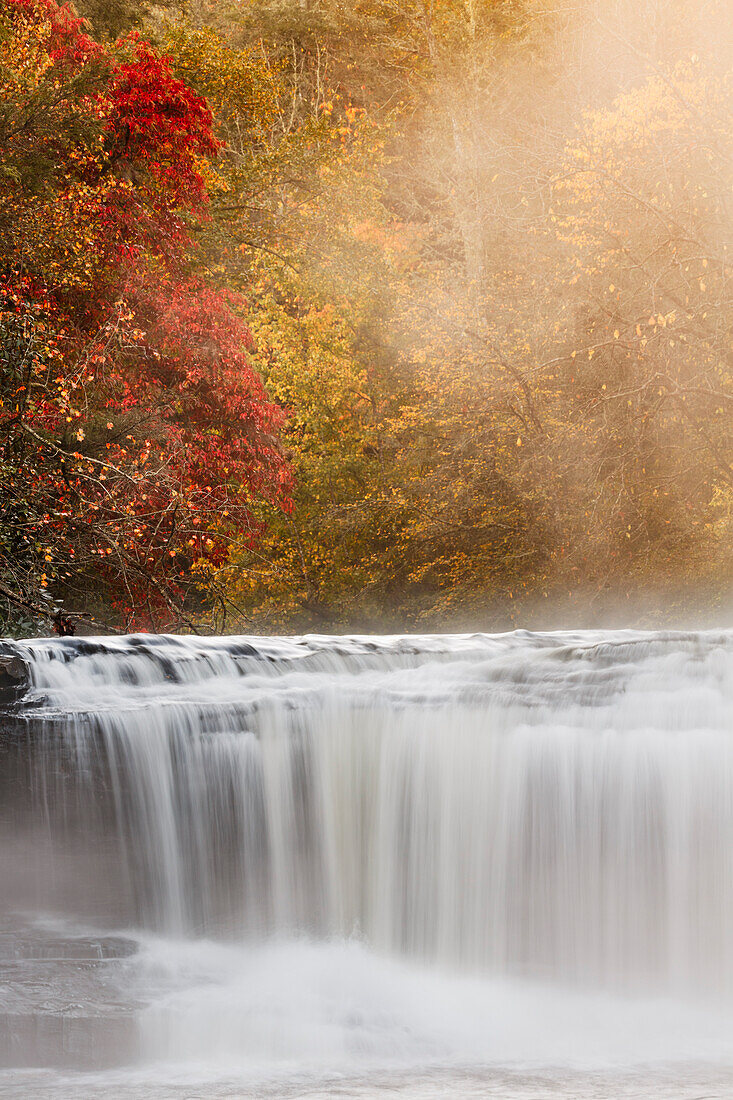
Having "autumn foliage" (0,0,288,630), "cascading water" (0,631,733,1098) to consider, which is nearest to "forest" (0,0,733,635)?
"autumn foliage" (0,0,288,630)

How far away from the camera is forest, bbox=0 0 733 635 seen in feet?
33.5

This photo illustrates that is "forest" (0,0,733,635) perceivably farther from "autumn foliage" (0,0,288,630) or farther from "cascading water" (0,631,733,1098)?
"cascading water" (0,631,733,1098)

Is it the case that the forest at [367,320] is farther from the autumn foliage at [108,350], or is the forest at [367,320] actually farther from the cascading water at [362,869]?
the cascading water at [362,869]

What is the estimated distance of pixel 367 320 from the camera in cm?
1988

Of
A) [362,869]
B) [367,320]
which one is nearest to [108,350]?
[362,869]

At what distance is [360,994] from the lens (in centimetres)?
566

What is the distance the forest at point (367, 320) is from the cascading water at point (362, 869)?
275 centimetres

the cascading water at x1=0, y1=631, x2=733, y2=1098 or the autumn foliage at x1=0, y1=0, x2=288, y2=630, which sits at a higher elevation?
the autumn foliage at x1=0, y1=0, x2=288, y2=630

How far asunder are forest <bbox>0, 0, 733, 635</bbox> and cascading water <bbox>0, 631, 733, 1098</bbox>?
2.75 m

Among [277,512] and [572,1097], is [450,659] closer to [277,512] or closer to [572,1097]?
[572,1097]

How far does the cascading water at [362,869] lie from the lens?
16.8ft

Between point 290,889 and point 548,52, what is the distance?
2044cm

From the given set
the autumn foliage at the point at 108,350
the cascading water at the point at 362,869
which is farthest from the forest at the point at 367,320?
the cascading water at the point at 362,869

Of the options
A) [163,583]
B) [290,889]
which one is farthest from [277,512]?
[290,889]
